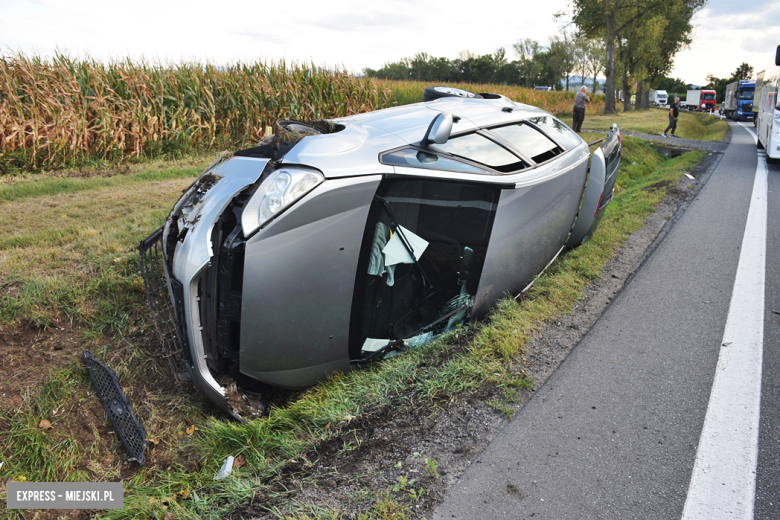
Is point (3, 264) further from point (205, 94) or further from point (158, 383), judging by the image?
point (205, 94)

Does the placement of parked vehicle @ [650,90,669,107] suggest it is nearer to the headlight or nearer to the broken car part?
the headlight

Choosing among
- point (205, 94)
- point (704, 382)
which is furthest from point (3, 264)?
point (205, 94)

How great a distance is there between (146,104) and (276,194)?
859 cm

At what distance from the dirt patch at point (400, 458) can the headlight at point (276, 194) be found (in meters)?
1.16

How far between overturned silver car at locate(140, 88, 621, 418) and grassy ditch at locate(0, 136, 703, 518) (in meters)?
0.22

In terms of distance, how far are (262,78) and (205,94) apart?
1.37 metres

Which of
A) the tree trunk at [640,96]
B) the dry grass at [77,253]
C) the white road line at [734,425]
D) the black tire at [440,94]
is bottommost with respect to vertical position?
the white road line at [734,425]

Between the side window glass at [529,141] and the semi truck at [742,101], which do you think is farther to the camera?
the semi truck at [742,101]

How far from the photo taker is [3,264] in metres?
4.16

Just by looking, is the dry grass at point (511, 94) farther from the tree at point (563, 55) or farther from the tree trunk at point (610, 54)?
the tree at point (563, 55)

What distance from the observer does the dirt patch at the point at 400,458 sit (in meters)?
1.97

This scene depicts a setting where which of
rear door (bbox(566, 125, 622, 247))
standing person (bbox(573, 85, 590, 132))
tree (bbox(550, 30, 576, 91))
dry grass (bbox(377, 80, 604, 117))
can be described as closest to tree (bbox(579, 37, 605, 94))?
tree (bbox(550, 30, 576, 91))

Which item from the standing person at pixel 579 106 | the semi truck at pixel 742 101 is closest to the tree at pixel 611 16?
the semi truck at pixel 742 101

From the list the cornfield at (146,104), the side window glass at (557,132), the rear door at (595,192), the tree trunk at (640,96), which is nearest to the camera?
the side window glass at (557,132)
